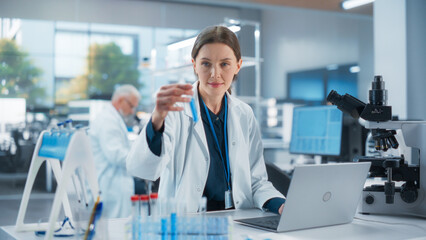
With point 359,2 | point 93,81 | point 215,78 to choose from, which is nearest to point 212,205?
point 215,78

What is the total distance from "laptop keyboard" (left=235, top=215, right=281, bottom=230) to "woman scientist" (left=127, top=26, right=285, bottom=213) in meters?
0.09

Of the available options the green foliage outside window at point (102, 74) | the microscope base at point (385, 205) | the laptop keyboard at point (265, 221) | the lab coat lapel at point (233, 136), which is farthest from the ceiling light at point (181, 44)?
the green foliage outside window at point (102, 74)

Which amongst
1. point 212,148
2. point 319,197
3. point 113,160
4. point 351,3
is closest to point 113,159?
point 113,160

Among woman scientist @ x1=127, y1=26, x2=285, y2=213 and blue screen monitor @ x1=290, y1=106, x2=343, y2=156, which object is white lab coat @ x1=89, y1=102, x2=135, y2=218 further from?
woman scientist @ x1=127, y1=26, x2=285, y2=213

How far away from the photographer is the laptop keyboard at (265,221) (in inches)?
67.4

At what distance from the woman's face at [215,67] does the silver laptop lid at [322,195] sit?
0.67 m

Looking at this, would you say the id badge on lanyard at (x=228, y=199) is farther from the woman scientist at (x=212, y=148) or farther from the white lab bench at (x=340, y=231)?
the white lab bench at (x=340, y=231)

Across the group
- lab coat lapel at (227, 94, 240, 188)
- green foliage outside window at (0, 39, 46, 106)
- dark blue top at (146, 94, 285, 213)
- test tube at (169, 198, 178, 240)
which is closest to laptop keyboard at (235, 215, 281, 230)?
dark blue top at (146, 94, 285, 213)

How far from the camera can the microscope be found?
206 centimetres

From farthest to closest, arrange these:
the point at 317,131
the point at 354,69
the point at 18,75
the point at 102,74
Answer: the point at 354,69
the point at 102,74
the point at 18,75
the point at 317,131

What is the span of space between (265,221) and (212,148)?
0.50m

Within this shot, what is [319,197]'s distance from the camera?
169cm

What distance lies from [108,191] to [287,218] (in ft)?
9.66

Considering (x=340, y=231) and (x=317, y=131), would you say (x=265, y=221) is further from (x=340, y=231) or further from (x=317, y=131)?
(x=317, y=131)
